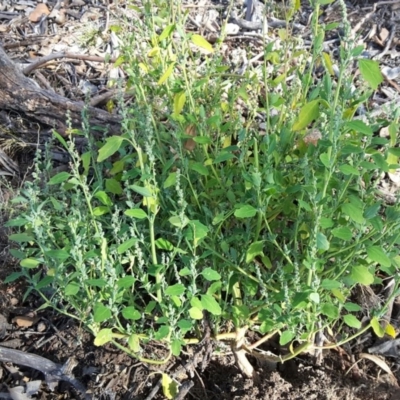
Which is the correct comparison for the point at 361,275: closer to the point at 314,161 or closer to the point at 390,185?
the point at 314,161

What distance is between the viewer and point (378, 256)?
58.2 inches

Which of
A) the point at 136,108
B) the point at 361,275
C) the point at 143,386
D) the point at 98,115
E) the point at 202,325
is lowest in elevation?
the point at 143,386

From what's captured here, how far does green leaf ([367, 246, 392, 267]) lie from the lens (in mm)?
1468

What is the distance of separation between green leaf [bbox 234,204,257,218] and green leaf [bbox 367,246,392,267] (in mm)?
334

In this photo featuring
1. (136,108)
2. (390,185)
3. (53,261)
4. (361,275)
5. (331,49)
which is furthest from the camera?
(331,49)

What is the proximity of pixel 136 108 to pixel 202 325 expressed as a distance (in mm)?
807

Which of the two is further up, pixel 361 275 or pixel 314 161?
pixel 314 161

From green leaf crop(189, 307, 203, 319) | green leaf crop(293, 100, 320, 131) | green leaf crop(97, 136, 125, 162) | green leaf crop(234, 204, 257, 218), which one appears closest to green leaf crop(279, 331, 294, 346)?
green leaf crop(189, 307, 203, 319)

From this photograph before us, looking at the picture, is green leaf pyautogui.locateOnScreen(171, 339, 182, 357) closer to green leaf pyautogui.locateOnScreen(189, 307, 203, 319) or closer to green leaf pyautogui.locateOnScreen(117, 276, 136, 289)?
green leaf pyautogui.locateOnScreen(189, 307, 203, 319)

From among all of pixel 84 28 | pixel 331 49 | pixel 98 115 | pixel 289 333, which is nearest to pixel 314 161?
pixel 289 333

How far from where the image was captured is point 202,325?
196cm

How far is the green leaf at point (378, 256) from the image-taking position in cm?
147

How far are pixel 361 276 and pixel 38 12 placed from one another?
9.64 feet

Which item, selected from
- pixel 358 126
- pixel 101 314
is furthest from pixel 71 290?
pixel 358 126
